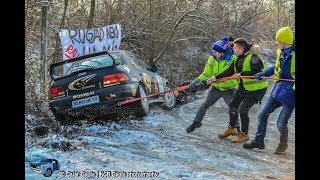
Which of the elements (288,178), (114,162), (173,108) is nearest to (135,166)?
(114,162)

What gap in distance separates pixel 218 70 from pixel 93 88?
1389mm

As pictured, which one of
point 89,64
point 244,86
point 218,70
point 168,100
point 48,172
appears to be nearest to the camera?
point 48,172

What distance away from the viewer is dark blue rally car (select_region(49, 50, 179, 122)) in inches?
232

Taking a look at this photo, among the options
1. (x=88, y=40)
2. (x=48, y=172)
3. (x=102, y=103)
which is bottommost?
(x=48, y=172)

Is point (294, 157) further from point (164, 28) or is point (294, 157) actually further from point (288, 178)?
point (164, 28)

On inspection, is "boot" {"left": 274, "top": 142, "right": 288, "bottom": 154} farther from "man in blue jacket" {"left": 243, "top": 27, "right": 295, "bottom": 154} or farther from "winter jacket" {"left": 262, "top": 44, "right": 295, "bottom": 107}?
"winter jacket" {"left": 262, "top": 44, "right": 295, "bottom": 107}

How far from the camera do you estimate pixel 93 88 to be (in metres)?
5.88

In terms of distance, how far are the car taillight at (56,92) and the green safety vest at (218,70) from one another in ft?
5.09

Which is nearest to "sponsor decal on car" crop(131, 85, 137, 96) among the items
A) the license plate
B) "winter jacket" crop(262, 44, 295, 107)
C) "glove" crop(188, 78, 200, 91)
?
the license plate

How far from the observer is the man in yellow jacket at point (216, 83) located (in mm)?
5793

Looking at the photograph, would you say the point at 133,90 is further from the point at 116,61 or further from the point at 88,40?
the point at 88,40

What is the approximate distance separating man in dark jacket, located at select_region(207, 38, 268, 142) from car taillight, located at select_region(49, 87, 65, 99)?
1.75 meters

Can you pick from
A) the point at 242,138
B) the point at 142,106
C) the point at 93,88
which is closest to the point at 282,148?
the point at 242,138
